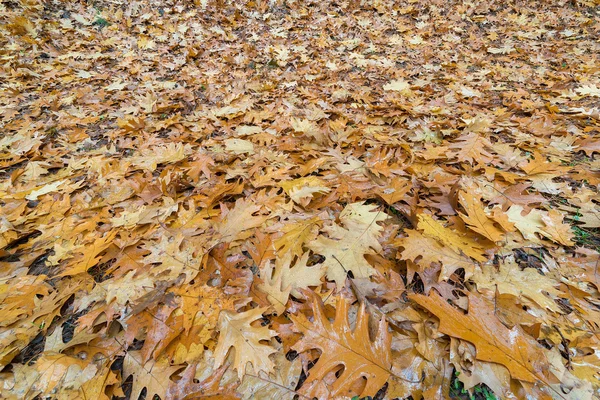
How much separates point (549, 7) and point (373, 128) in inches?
221

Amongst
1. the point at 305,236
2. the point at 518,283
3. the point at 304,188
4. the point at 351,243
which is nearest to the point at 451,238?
the point at 518,283

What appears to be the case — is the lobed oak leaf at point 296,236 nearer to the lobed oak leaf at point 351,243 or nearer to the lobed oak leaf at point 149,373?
the lobed oak leaf at point 351,243

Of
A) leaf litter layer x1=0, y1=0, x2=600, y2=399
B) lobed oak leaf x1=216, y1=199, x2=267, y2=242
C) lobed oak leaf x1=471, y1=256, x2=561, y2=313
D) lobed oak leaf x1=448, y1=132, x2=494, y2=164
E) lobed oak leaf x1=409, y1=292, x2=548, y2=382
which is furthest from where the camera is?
lobed oak leaf x1=448, y1=132, x2=494, y2=164

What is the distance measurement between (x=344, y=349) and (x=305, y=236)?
2.09 feet

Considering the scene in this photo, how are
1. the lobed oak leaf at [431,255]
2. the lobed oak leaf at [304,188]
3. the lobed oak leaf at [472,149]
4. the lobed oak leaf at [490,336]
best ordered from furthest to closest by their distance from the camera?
the lobed oak leaf at [472,149] < the lobed oak leaf at [304,188] < the lobed oak leaf at [431,255] < the lobed oak leaf at [490,336]

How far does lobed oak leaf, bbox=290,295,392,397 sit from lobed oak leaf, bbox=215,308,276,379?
0.46ft

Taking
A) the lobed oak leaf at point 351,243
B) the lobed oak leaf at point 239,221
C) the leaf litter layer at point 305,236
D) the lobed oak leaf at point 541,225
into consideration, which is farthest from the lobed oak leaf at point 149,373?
the lobed oak leaf at point 541,225

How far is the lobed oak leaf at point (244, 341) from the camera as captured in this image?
3.87 ft

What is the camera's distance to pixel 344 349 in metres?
1.14

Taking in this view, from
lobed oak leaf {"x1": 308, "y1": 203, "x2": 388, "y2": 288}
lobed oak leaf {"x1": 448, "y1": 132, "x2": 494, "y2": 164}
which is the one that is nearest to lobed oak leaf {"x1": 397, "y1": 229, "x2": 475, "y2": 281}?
lobed oak leaf {"x1": 308, "y1": 203, "x2": 388, "y2": 288}

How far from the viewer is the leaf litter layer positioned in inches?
45.7

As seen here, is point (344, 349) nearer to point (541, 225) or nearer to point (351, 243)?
point (351, 243)

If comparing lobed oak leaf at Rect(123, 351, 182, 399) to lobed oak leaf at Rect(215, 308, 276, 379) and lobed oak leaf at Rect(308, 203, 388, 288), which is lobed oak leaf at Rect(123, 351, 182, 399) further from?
lobed oak leaf at Rect(308, 203, 388, 288)

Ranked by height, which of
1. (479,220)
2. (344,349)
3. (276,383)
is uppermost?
(479,220)
